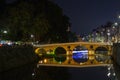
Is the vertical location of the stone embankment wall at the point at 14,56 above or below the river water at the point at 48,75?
above

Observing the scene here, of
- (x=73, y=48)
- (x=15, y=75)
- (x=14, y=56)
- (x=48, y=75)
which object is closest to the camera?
(x=15, y=75)

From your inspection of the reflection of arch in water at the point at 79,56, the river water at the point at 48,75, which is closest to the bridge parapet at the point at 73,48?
the reflection of arch in water at the point at 79,56

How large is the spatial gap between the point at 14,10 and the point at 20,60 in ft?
70.9

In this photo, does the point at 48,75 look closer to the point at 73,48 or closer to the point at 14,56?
the point at 14,56

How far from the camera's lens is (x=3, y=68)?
5494cm

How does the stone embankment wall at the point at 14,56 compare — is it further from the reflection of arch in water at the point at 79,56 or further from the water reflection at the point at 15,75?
the reflection of arch in water at the point at 79,56

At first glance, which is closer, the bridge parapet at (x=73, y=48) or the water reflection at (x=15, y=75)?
the water reflection at (x=15, y=75)

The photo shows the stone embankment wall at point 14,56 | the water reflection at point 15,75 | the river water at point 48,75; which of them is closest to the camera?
the water reflection at point 15,75

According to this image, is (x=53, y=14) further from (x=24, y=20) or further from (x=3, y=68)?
(x=3, y=68)

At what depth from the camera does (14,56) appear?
63938 millimetres

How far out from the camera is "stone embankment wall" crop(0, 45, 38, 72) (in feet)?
184

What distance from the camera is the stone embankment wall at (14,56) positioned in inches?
2209

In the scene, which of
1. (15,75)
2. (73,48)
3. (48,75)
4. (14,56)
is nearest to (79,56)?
(73,48)

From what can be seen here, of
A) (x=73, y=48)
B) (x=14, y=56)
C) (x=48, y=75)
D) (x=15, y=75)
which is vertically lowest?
(x=48, y=75)
